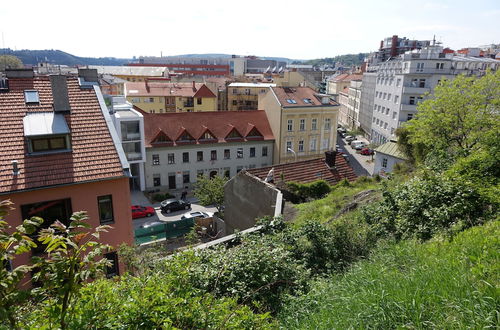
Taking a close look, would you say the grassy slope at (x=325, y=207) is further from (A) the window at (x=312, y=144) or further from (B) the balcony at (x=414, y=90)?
(B) the balcony at (x=414, y=90)

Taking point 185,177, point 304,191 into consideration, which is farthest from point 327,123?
point 304,191

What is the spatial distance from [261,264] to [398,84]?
53.0 m

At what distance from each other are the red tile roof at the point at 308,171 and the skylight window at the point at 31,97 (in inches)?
438

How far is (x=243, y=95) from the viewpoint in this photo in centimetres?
6906

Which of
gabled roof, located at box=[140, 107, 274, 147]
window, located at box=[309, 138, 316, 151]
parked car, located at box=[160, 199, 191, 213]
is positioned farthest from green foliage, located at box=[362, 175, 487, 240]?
window, located at box=[309, 138, 316, 151]

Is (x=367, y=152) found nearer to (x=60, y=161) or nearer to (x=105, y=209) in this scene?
(x=105, y=209)

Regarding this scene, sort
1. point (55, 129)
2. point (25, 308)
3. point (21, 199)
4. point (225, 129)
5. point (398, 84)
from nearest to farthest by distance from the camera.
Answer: point (25, 308), point (21, 199), point (55, 129), point (225, 129), point (398, 84)

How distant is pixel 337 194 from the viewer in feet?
60.3

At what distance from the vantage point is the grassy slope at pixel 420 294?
4.57m

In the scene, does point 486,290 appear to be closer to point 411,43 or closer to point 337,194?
point 337,194

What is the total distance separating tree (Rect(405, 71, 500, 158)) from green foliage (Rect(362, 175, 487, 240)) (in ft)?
21.1

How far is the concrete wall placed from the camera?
17.7 meters

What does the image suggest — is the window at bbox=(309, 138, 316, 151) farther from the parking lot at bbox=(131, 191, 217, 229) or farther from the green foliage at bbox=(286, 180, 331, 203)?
the green foliage at bbox=(286, 180, 331, 203)

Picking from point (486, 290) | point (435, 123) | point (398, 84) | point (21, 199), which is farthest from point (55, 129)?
point (398, 84)
